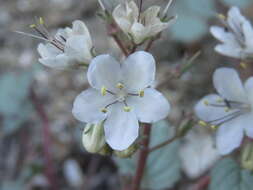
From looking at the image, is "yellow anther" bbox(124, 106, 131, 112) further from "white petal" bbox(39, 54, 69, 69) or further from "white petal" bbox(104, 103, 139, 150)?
"white petal" bbox(39, 54, 69, 69)

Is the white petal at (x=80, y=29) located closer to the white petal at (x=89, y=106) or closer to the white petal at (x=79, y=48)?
the white petal at (x=79, y=48)

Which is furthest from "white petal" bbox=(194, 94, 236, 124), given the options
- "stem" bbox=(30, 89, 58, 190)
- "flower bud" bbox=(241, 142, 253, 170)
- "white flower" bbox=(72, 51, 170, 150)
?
"stem" bbox=(30, 89, 58, 190)

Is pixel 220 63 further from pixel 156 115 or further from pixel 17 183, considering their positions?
pixel 156 115

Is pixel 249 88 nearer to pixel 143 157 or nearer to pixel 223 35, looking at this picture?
pixel 223 35

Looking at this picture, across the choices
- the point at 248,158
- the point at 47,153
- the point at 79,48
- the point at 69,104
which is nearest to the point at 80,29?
the point at 79,48

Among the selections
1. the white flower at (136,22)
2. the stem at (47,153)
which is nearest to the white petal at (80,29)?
the white flower at (136,22)
